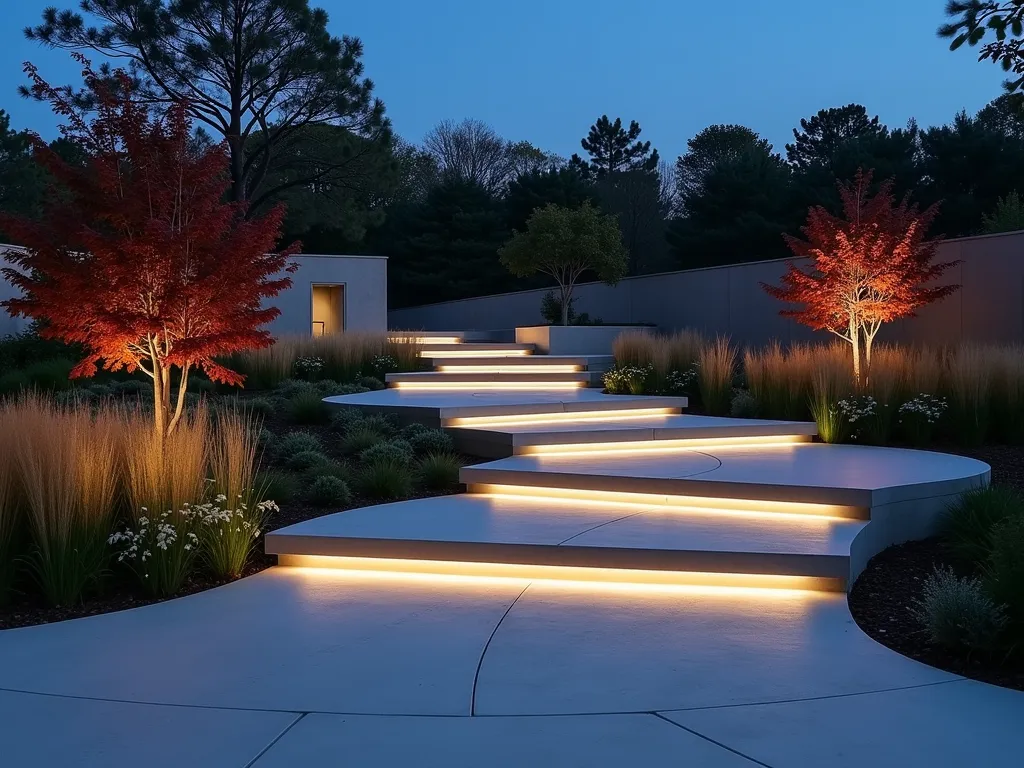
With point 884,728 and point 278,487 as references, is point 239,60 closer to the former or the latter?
point 278,487

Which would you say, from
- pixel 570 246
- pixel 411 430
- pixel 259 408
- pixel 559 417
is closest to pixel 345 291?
pixel 570 246

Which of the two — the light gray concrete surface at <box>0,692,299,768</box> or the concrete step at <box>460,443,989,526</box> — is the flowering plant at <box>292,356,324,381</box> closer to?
the concrete step at <box>460,443,989,526</box>

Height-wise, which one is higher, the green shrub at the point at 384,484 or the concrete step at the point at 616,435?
the concrete step at the point at 616,435

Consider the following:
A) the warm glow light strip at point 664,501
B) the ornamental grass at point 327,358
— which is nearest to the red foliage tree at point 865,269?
the warm glow light strip at point 664,501

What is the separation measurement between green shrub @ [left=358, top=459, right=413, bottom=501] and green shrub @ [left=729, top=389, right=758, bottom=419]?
3.96m

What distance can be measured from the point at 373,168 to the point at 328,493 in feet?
51.6

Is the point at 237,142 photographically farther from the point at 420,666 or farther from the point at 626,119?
the point at 626,119

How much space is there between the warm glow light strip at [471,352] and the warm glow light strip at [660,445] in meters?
5.39

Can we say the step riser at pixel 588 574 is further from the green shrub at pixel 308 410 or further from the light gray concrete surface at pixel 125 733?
the green shrub at pixel 308 410

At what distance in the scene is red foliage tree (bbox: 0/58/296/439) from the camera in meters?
4.61

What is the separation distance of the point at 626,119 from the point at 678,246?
14.8 metres

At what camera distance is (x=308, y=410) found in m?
7.83

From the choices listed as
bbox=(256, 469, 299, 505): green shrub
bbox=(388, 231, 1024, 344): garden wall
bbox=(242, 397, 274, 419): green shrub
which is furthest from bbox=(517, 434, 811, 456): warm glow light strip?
bbox=(388, 231, 1024, 344): garden wall

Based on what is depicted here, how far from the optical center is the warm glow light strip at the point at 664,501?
4.78 meters
